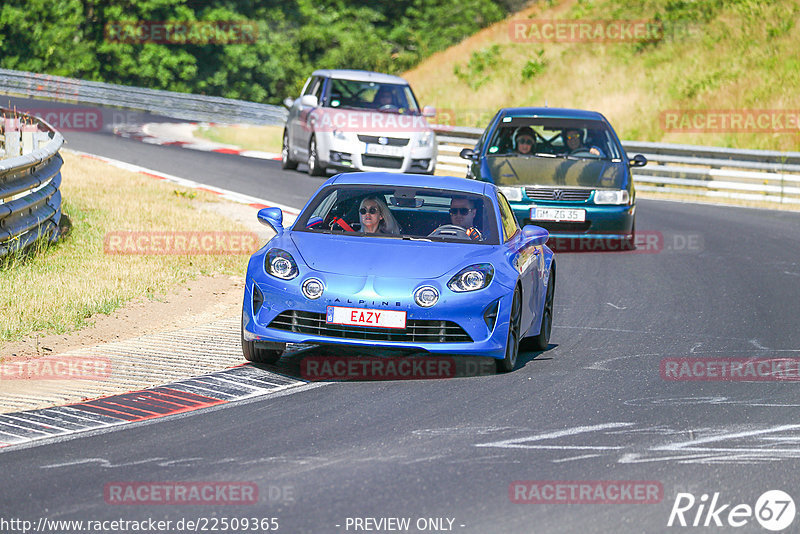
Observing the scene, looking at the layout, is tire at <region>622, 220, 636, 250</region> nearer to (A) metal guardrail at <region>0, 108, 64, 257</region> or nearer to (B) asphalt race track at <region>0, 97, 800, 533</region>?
(B) asphalt race track at <region>0, 97, 800, 533</region>

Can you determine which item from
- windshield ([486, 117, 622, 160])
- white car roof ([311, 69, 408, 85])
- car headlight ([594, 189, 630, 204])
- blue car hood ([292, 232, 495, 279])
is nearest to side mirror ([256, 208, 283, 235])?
blue car hood ([292, 232, 495, 279])

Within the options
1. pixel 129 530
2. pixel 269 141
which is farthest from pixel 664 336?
pixel 269 141

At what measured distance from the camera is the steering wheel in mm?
9312

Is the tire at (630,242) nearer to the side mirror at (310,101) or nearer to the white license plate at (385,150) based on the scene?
the white license plate at (385,150)

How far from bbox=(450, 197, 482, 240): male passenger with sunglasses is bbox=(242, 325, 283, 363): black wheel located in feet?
5.74

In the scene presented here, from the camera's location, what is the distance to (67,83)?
44.6 m

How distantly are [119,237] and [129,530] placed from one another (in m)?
10.0

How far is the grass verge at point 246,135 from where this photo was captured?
35.4 metres

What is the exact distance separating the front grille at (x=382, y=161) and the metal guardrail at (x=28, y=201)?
319 inches

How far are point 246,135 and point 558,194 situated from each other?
81.6 feet

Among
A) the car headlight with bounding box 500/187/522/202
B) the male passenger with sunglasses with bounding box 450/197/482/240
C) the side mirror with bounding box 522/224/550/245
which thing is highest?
the male passenger with sunglasses with bounding box 450/197/482/240

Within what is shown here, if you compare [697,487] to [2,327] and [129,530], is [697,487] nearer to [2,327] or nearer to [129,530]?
[129,530]

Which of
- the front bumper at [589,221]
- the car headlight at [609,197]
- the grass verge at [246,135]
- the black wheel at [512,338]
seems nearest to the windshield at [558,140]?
the car headlight at [609,197]

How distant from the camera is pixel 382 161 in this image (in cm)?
2234
